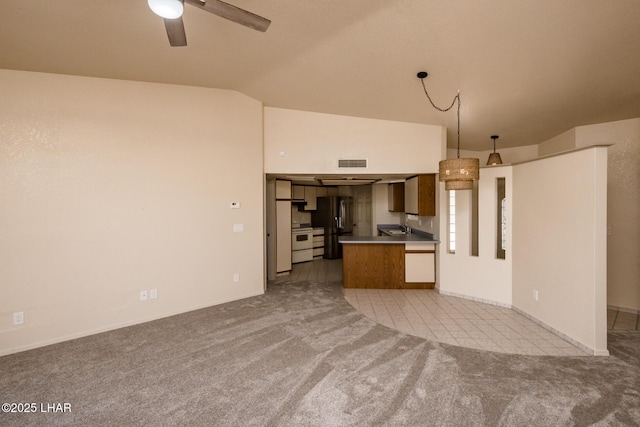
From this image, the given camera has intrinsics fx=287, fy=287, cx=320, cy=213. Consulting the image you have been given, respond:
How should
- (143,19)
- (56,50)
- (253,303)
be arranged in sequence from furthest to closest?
1. (253,303)
2. (56,50)
3. (143,19)

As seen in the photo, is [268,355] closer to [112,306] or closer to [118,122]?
[112,306]

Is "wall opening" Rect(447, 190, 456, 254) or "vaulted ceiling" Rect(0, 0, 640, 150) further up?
"vaulted ceiling" Rect(0, 0, 640, 150)

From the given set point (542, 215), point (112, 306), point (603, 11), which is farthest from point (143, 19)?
point (542, 215)

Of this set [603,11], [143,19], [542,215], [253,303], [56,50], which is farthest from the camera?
[253,303]

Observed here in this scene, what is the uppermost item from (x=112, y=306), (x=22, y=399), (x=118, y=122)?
(x=118, y=122)

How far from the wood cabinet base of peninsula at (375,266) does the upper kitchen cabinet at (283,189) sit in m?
1.93

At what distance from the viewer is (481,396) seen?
2.23 metres

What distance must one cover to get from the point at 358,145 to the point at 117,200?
366 centimetres

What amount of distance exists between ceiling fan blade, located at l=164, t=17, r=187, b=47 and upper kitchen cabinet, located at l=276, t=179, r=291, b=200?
419 centimetres

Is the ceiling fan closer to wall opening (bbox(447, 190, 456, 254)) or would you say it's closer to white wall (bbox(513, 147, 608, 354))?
white wall (bbox(513, 147, 608, 354))

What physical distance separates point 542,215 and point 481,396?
2435mm

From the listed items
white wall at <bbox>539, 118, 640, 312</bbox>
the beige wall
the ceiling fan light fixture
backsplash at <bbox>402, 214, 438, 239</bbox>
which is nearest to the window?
backsplash at <bbox>402, 214, 438, 239</bbox>

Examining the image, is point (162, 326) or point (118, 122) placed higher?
point (118, 122)

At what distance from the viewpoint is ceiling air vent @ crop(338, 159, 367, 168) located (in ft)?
16.4
